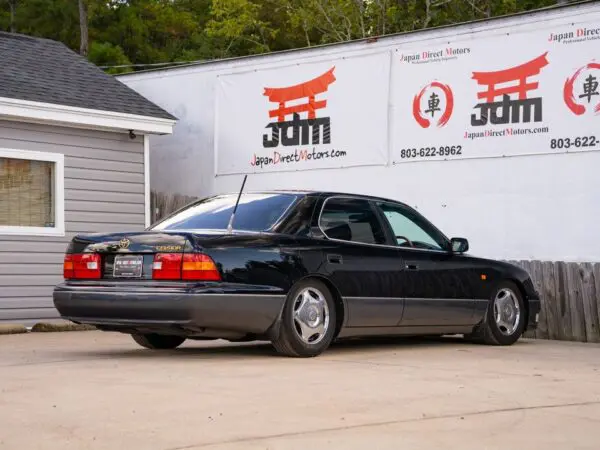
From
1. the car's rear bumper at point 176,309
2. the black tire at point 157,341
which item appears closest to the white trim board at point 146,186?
the black tire at point 157,341

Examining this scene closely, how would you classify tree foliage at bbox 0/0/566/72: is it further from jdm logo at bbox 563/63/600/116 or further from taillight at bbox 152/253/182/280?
taillight at bbox 152/253/182/280

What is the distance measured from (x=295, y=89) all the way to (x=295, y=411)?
11.1m

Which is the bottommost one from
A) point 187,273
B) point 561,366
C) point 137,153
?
point 561,366

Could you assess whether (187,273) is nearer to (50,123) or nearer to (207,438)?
(207,438)

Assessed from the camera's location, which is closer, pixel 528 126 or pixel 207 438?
pixel 207 438

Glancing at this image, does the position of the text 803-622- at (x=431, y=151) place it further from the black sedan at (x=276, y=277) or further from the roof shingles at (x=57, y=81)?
the black sedan at (x=276, y=277)

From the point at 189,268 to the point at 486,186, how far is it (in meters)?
6.88

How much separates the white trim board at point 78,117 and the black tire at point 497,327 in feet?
21.9

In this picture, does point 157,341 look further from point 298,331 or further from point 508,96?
point 508,96

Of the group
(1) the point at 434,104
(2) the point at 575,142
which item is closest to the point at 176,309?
(2) the point at 575,142

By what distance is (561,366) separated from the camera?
937 centimetres

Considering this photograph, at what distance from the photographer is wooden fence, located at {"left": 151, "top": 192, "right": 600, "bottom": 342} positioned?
12.8 metres

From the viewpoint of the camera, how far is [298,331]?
9367mm

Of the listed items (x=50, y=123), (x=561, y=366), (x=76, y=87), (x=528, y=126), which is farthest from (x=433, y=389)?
(x=76, y=87)
